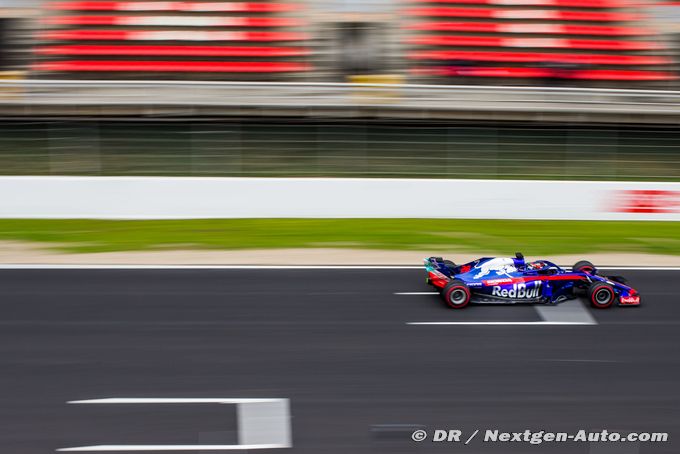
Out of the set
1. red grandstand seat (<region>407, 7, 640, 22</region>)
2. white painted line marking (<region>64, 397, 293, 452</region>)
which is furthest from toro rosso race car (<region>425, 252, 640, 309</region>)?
red grandstand seat (<region>407, 7, 640, 22</region>)

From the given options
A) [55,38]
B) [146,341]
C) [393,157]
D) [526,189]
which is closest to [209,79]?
[55,38]

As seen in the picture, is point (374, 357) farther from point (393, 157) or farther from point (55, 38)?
point (55, 38)

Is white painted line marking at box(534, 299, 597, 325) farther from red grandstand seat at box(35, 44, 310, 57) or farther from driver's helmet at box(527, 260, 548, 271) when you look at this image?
red grandstand seat at box(35, 44, 310, 57)

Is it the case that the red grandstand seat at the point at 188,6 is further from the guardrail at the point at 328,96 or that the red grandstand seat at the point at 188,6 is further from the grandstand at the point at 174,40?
the guardrail at the point at 328,96

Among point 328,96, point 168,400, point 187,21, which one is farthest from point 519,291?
point 187,21

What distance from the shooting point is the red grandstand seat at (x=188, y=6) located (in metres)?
22.8

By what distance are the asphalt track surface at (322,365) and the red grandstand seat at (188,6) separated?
13.4 meters

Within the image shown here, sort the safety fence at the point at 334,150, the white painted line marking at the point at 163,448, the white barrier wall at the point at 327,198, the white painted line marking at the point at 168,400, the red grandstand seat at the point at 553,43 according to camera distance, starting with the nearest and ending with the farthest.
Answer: the white painted line marking at the point at 163,448, the white painted line marking at the point at 168,400, the white barrier wall at the point at 327,198, the safety fence at the point at 334,150, the red grandstand seat at the point at 553,43

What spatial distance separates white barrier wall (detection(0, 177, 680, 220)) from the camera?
53.2ft

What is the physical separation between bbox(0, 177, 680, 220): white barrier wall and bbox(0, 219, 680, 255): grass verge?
27 centimetres

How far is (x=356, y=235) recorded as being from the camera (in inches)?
599

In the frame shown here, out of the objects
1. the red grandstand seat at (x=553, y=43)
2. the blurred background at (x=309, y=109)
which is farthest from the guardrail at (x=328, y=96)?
the red grandstand seat at (x=553, y=43)

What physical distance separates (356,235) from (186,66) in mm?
9307

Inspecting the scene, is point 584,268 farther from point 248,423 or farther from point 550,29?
point 550,29
